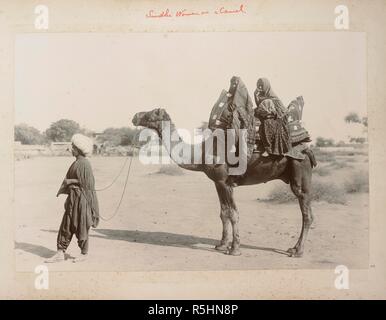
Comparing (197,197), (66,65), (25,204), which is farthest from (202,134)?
(25,204)

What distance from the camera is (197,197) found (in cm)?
588

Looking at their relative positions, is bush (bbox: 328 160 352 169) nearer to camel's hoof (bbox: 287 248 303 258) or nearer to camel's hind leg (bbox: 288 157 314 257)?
camel's hind leg (bbox: 288 157 314 257)

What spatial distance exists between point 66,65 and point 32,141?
2.86ft

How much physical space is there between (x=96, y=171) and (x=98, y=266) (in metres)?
0.98

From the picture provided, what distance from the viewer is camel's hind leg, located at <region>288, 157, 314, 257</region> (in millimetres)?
5691

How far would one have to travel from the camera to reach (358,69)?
5887mm

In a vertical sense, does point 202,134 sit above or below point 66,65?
below

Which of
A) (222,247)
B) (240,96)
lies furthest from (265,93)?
(222,247)

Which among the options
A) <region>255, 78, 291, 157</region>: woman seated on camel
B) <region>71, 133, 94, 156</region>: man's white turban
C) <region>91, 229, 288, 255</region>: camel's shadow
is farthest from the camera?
<region>91, 229, 288, 255</region>: camel's shadow

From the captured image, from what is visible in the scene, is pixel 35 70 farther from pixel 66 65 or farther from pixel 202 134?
pixel 202 134

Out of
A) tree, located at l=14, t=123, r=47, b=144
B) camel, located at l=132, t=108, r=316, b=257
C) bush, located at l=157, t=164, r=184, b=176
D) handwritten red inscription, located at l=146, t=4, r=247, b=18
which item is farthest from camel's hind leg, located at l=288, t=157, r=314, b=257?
tree, located at l=14, t=123, r=47, b=144

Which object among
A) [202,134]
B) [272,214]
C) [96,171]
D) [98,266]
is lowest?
[98,266]

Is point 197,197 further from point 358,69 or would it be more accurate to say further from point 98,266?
point 358,69

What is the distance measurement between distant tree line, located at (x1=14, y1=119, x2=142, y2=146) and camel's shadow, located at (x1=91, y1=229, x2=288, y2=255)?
93 centimetres
